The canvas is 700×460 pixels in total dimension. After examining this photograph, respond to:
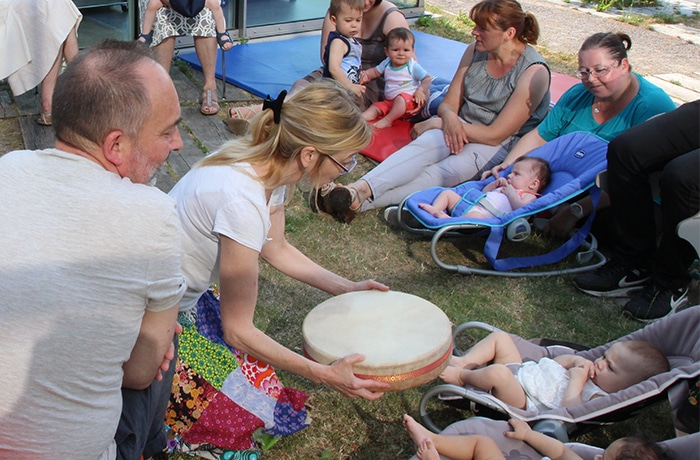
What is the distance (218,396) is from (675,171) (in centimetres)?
257

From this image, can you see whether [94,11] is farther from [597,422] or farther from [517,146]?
[597,422]

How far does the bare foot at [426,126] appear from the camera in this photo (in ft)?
16.5

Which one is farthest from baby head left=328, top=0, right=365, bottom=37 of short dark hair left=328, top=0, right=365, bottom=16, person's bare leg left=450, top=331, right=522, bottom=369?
person's bare leg left=450, top=331, right=522, bottom=369

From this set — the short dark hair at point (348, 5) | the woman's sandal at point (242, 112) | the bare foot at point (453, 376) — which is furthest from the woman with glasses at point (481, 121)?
the bare foot at point (453, 376)

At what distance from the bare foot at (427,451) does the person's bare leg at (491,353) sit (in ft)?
1.95

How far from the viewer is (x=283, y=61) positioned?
721cm

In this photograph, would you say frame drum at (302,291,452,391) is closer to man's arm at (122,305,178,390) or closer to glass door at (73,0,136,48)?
man's arm at (122,305,178,390)

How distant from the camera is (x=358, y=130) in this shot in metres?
2.35

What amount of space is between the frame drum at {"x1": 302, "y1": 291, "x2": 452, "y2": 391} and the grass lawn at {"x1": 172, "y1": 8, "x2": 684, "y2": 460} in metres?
0.60

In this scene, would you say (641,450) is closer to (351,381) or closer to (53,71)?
(351,381)

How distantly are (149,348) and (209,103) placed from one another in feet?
13.9

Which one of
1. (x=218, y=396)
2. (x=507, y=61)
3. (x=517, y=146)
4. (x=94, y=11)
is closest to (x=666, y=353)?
(x=218, y=396)

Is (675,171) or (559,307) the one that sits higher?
(675,171)

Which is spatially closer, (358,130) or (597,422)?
(358,130)
